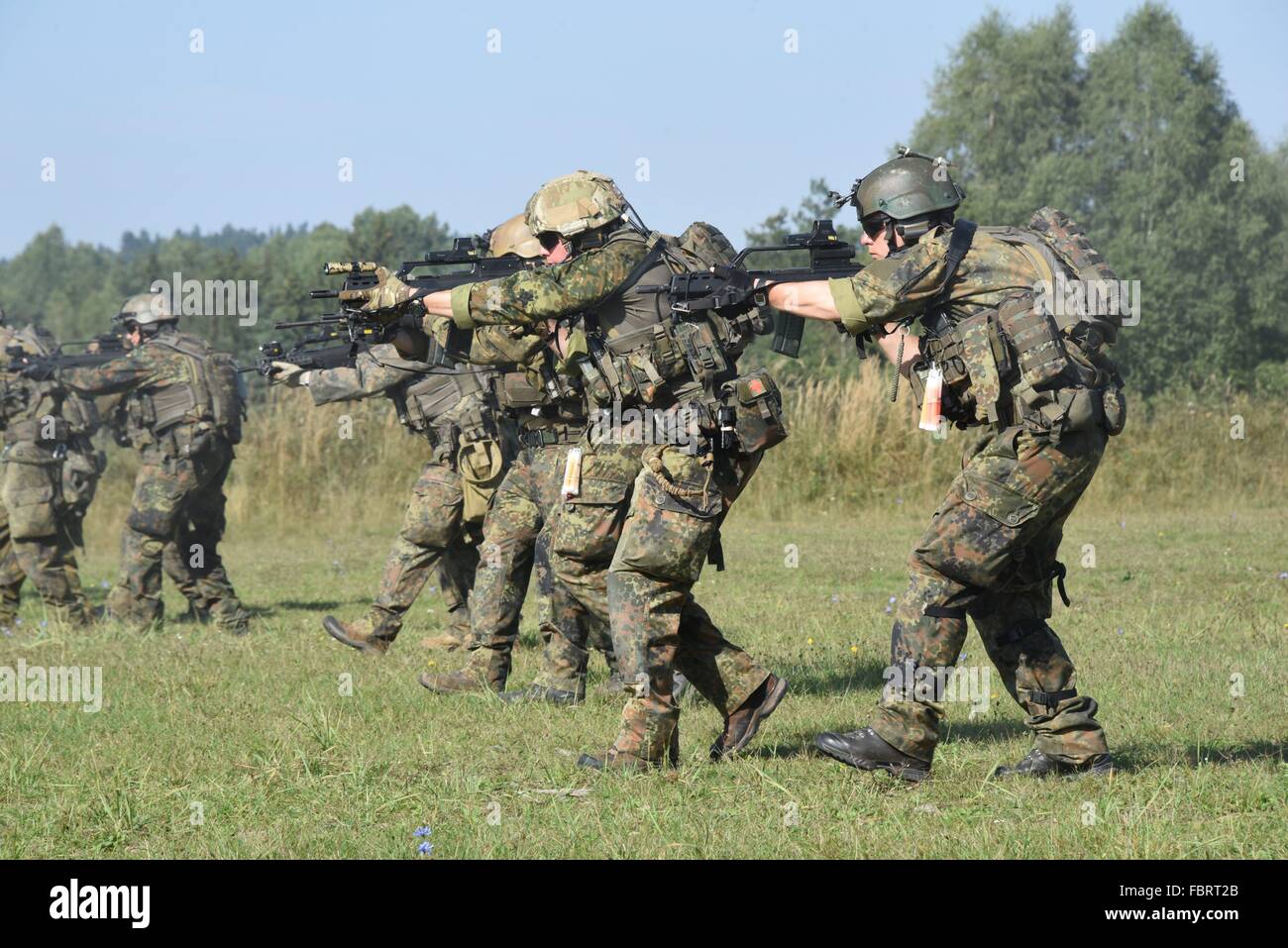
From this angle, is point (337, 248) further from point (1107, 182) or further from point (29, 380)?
point (29, 380)

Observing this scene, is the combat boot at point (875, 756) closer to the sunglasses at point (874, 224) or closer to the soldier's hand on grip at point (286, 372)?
the sunglasses at point (874, 224)

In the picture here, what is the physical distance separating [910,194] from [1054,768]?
2.31 meters

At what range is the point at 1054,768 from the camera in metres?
5.87

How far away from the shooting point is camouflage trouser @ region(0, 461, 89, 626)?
1125 cm

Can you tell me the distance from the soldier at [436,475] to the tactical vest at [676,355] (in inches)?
116

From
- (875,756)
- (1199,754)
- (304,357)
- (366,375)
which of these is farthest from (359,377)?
(1199,754)

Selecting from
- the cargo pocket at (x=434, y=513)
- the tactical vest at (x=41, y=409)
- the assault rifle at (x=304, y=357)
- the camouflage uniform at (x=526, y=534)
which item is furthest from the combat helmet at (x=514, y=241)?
the tactical vest at (x=41, y=409)

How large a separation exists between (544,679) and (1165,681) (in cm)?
317

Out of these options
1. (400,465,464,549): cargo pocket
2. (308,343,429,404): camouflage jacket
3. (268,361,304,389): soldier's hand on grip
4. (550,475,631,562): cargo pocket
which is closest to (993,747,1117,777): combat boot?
(550,475,631,562): cargo pocket

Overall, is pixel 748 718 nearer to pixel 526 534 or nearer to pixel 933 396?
pixel 933 396

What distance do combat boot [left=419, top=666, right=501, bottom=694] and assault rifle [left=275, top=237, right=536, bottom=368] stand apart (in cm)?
168

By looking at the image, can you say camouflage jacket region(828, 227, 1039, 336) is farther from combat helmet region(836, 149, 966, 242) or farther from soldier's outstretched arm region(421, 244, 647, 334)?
soldier's outstretched arm region(421, 244, 647, 334)
